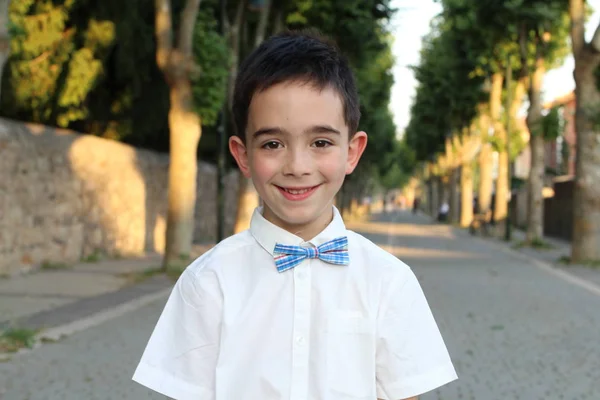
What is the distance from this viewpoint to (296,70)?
95.1 inches

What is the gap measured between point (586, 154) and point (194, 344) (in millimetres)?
17899

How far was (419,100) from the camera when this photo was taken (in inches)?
2276

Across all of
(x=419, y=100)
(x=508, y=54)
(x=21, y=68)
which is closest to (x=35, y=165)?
(x=21, y=68)

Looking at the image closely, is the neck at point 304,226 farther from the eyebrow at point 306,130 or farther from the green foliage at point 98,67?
the green foliage at point 98,67

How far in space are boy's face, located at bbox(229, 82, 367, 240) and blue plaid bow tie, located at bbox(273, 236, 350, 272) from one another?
89 millimetres

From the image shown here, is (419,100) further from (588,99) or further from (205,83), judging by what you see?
(205,83)

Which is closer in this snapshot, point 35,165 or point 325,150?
point 325,150

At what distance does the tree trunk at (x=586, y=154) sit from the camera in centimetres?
1898

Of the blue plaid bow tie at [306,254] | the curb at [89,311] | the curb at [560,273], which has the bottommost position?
the curb at [89,311]

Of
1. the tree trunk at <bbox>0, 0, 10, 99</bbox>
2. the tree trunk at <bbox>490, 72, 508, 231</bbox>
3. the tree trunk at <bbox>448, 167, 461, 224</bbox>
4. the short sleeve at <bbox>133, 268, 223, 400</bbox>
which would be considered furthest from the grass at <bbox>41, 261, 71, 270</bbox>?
the tree trunk at <bbox>448, 167, 461, 224</bbox>

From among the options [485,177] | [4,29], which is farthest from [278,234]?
[485,177]

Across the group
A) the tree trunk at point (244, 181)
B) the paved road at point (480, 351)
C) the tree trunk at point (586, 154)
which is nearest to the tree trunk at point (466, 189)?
the tree trunk at point (244, 181)

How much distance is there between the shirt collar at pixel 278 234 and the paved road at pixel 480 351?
419 cm

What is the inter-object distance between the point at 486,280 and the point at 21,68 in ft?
27.8
